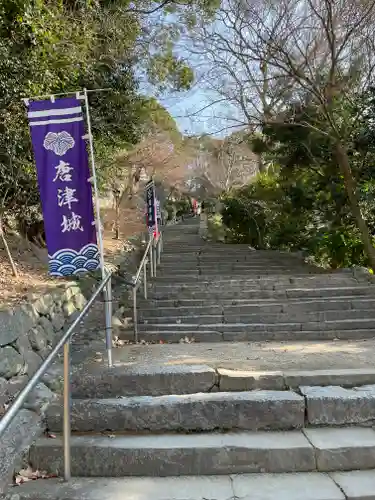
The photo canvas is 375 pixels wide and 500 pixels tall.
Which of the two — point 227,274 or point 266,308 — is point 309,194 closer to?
point 227,274

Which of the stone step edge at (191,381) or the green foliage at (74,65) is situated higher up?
the green foliage at (74,65)

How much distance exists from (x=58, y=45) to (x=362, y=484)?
684 cm

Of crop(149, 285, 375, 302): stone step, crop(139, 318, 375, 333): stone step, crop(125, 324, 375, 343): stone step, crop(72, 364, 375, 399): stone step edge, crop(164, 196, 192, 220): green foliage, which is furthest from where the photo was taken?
crop(164, 196, 192, 220): green foliage

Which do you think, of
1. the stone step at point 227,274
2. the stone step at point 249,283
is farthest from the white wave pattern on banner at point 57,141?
the stone step at point 227,274

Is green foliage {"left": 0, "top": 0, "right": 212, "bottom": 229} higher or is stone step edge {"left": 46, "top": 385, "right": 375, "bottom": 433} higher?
green foliage {"left": 0, "top": 0, "right": 212, "bottom": 229}

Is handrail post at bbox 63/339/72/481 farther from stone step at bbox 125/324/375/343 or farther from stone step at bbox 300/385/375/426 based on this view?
stone step at bbox 125/324/375/343

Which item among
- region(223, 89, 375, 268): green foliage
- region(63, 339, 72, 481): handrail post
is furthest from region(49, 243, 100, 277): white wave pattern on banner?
region(223, 89, 375, 268): green foliage

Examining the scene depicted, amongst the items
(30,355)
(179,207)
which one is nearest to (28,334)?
(30,355)

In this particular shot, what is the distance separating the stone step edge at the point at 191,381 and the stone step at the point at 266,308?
3.39m

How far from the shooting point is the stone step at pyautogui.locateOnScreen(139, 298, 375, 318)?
7.19m

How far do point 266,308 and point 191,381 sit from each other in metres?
3.79

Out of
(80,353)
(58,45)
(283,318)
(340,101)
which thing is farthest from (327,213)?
(80,353)

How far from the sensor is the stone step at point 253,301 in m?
7.36

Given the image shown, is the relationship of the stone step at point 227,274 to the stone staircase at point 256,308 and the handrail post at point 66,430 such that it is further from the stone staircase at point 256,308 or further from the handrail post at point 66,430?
the handrail post at point 66,430
